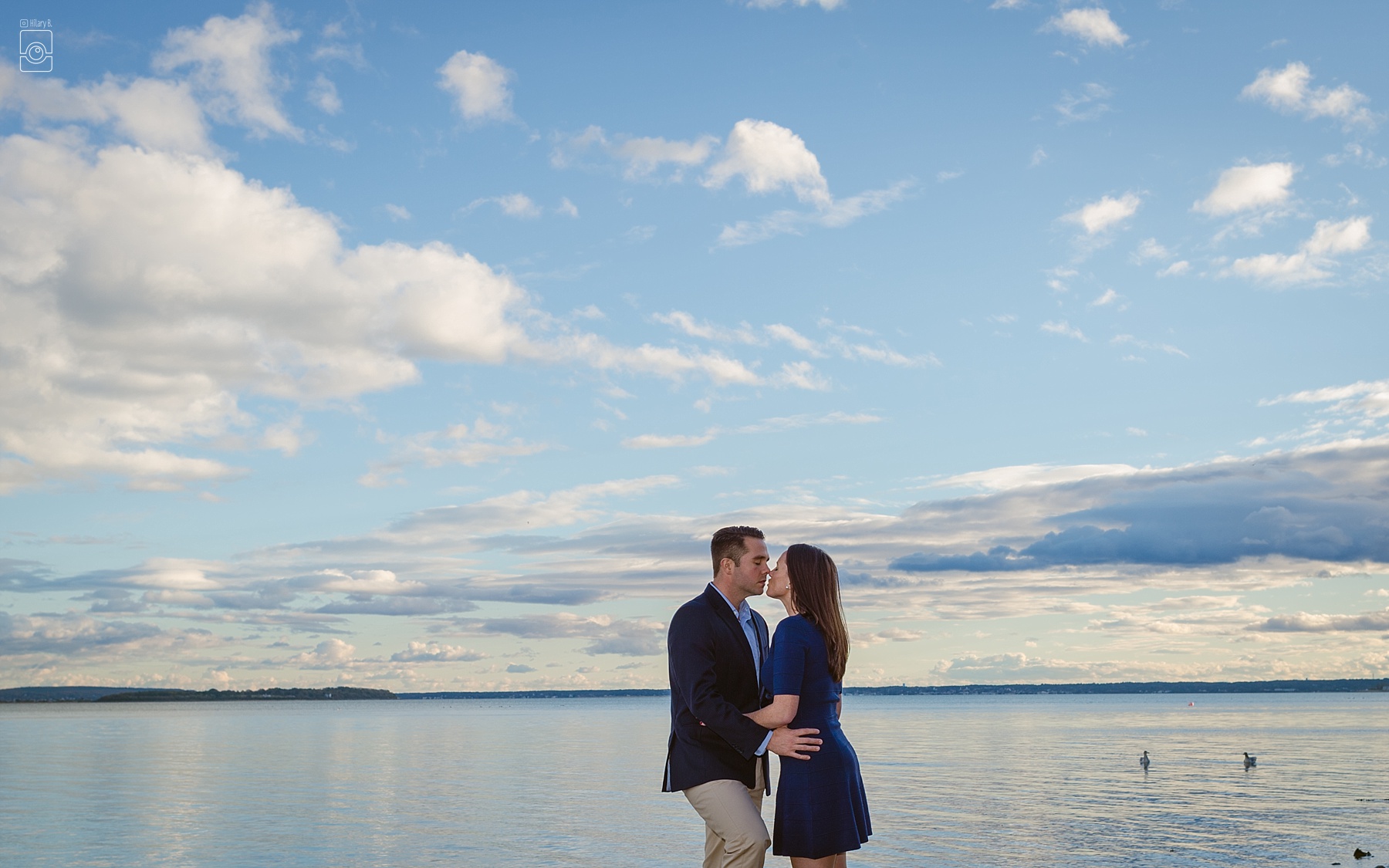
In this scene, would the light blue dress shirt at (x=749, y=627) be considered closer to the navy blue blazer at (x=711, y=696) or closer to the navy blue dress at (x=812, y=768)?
the navy blue blazer at (x=711, y=696)

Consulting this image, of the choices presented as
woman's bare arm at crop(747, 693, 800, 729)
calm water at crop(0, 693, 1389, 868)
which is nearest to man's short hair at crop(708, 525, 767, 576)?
woman's bare arm at crop(747, 693, 800, 729)

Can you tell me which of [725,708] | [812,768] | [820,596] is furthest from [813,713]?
[820,596]

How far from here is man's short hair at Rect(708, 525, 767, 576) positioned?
6688 millimetres

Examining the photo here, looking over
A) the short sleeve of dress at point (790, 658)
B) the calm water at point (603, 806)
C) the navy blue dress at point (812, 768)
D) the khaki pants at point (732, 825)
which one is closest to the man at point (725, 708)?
the khaki pants at point (732, 825)

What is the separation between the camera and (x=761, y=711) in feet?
20.2

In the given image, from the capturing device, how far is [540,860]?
20.3m

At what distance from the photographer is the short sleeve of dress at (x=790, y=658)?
6.06m

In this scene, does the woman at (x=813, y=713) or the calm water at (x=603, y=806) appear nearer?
the woman at (x=813, y=713)

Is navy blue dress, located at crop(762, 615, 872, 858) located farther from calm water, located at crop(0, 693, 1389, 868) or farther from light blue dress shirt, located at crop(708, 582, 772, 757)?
calm water, located at crop(0, 693, 1389, 868)

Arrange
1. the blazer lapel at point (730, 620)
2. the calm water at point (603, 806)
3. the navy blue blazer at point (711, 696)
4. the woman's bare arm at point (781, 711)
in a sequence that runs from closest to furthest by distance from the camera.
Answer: the woman's bare arm at point (781, 711) < the navy blue blazer at point (711, 696) < the blazer lapel at point (730, 620) < the calm water at point (603, 806)

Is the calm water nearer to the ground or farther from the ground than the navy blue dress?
nearer to the ground

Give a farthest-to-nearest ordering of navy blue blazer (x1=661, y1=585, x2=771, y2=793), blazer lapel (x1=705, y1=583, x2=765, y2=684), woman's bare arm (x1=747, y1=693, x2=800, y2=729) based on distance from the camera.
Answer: blazer lapel (x1=705, y1=583, x2=765, y2=684) → navy blue blazer (x1=661, y1=585, x2=771, y2=793) → woman's bare arm (x1=747, y1=693, x2=800, y2=729)

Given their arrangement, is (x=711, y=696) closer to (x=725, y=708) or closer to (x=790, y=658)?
(x=725, y=708)

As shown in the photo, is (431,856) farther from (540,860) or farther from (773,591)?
(773,591)
